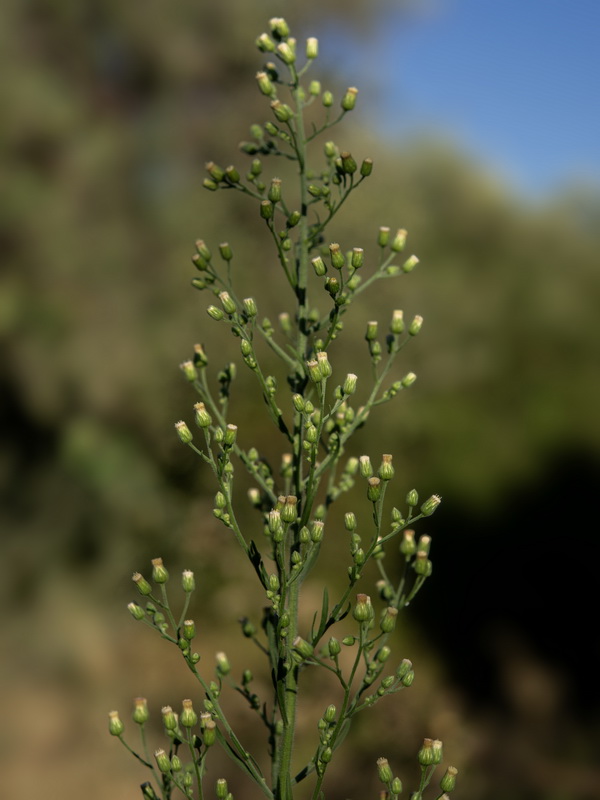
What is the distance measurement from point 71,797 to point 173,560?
124cm

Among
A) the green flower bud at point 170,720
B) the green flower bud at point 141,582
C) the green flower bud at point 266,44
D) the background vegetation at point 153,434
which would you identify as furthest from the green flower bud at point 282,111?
the background vegetation at point 153,434

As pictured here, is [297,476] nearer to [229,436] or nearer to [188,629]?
[229,436]

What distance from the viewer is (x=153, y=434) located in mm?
4453

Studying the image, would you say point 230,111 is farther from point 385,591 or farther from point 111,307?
point 385,591

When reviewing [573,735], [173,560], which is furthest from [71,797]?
[573,735]

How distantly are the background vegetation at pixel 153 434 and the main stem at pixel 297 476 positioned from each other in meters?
3.00

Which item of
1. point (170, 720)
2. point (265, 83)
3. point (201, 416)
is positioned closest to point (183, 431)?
point (201, 416)

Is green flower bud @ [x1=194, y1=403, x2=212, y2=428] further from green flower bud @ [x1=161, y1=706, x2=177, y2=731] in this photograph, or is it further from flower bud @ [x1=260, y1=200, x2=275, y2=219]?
green flower bud @ [x1=161, y1=706, x2=177, y2=731]

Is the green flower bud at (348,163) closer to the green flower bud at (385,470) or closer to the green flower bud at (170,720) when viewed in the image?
the green flower bud at (385,470)

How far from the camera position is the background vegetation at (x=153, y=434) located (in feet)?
13.4

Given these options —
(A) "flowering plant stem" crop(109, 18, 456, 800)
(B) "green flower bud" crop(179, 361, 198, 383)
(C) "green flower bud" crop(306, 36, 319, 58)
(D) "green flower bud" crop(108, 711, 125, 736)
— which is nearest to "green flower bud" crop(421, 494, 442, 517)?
(A) "flowering plant stem" crop(109, 18, 456, 800)

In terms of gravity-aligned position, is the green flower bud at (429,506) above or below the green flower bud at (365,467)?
below

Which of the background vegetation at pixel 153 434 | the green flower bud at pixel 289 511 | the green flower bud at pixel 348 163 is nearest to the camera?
the green flower bud at pixel 289 511

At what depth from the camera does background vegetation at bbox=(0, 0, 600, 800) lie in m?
4.08
